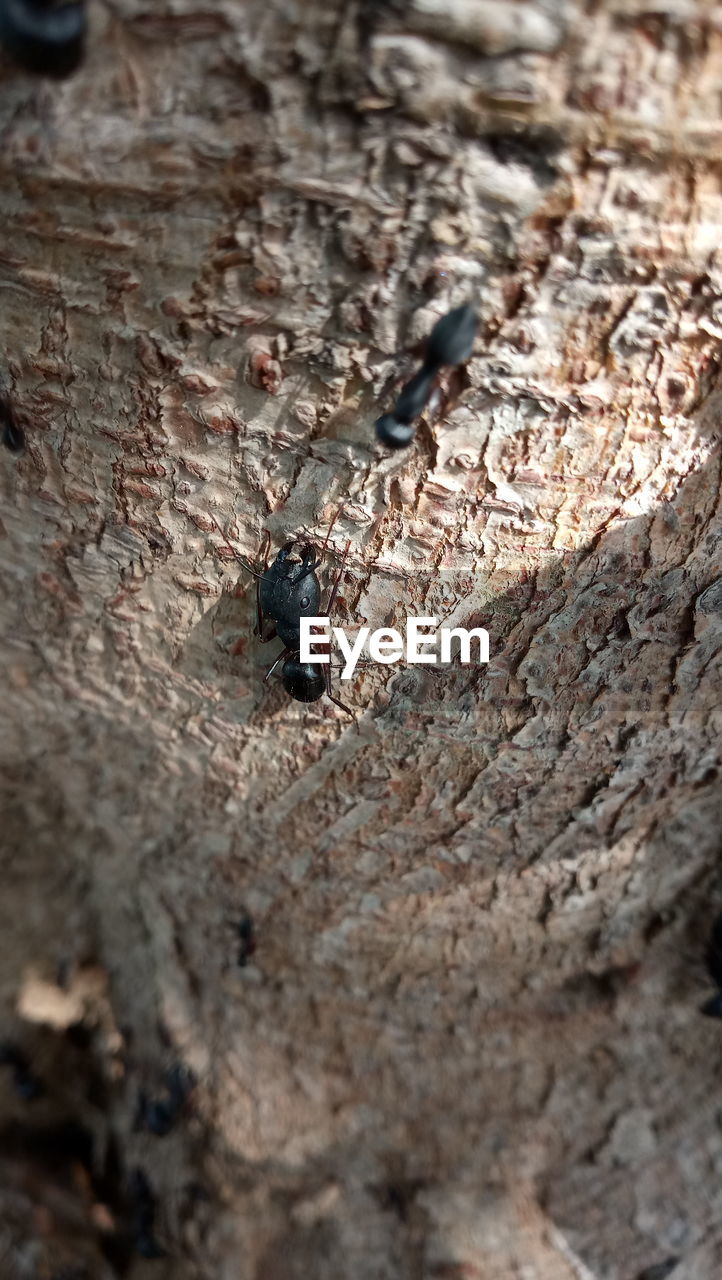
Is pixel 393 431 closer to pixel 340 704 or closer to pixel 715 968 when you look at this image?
pixel 340 704

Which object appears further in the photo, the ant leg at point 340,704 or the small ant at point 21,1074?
the small ant at point 21,1074

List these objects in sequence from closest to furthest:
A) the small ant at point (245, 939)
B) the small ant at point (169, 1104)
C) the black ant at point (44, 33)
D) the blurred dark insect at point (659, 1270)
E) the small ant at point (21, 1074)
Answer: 1. the black ant at point (44, 33)
2. the blurred dark insect at point (659, 1270)
3. the small ant at point (169, 1104)
4. the small ant at point (245, 939)
5. the small ant at point (21, 1074)

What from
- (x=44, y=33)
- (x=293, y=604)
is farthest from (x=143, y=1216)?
(x=44, y=33)

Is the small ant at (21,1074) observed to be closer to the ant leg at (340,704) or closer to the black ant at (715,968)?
the ant leg at (340,704)

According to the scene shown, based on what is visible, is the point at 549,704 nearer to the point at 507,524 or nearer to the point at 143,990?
the point at 507,524

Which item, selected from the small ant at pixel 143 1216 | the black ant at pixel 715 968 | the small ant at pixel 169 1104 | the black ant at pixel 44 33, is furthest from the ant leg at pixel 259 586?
the small ant at pixel 143 1216

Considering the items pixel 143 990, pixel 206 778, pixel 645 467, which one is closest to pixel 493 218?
pixel 645 467
